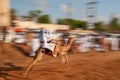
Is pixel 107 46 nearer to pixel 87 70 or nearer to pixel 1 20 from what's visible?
pixel 1 20

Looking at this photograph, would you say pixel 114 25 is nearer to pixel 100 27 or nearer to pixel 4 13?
pixel 100 27

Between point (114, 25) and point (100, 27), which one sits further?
point (100, 27)

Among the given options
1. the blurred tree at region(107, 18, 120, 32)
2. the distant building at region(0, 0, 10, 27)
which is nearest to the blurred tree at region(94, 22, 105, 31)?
the blurred tree at region(107, 18, 120, 32)

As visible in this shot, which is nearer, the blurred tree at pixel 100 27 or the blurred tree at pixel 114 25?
the blurred tree at pixel 114 25

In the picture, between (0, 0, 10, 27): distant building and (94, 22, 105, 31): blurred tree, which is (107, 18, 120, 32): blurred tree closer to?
(94, 22, 105, 31): blurred tree

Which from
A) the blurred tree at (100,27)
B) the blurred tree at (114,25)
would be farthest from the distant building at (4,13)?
the blurred tree at (100,27)

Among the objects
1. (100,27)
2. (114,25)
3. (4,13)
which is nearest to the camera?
(4,13)

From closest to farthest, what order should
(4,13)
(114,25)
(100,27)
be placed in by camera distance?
(4,13) → (114,25) → (100,27)

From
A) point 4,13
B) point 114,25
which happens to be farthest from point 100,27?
point 4,13

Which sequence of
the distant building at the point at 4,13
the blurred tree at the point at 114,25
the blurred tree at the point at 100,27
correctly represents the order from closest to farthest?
the distant building at the point at 4,13 → the blurred tree at the point at 114,25 → the blurred tree at the point at 100,27

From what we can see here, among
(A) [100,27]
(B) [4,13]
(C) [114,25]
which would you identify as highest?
(B) [4,13]

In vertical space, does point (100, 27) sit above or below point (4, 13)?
below

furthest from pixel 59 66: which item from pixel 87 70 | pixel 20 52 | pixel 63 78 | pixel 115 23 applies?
pixel 115 23

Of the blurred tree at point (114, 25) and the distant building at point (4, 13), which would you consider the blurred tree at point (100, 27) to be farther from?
the distant building at point (4, 13)
